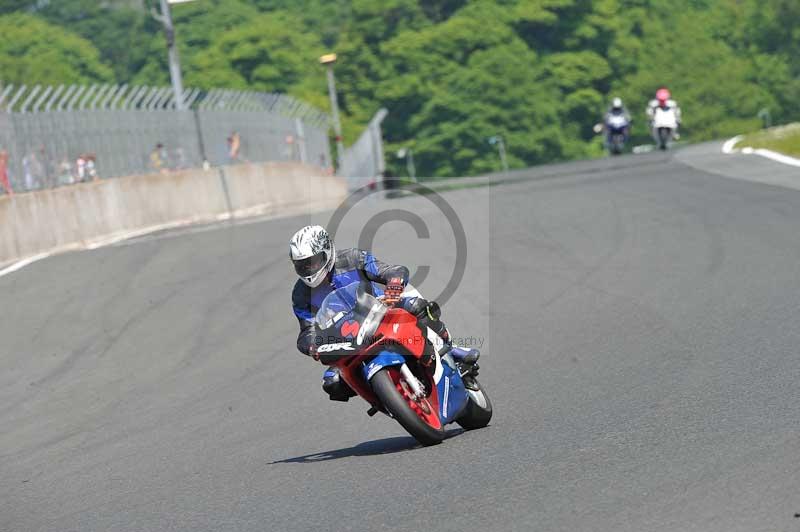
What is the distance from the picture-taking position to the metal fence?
840 inches

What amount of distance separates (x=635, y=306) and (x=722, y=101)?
9662 cm

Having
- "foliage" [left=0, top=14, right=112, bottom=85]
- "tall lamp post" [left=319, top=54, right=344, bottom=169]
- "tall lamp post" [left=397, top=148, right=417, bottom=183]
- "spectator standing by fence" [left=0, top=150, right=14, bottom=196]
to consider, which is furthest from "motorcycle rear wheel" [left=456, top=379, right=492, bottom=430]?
"foliage" [left=0, top=14, right=112, bottom=85]

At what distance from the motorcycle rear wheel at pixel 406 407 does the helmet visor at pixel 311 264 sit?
0.68 metres

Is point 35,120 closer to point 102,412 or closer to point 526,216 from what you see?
point 526,216

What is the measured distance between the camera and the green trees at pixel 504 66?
95.1 metres

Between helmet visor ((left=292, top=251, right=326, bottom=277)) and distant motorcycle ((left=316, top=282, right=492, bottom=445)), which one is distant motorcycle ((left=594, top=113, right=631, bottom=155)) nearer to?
distant motorcycle ((left=316, top=282, right=492, bottom=445))

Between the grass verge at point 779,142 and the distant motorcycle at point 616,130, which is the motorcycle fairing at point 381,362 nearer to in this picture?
the grass verge at point 779,142

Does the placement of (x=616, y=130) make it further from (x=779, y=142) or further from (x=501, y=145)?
(x=501, y=145)

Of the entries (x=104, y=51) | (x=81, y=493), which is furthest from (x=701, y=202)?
(x=104, y=51)

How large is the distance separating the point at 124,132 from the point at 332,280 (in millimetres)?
18393

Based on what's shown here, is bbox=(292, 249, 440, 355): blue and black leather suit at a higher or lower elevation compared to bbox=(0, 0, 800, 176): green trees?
higher

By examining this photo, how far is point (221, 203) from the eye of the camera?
2808 centimetres

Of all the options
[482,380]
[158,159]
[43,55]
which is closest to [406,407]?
[482,380]

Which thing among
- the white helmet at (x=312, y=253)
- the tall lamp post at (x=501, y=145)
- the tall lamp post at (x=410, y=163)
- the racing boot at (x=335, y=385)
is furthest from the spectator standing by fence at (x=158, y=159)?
the tall lamp post at (x=410, y=163)
